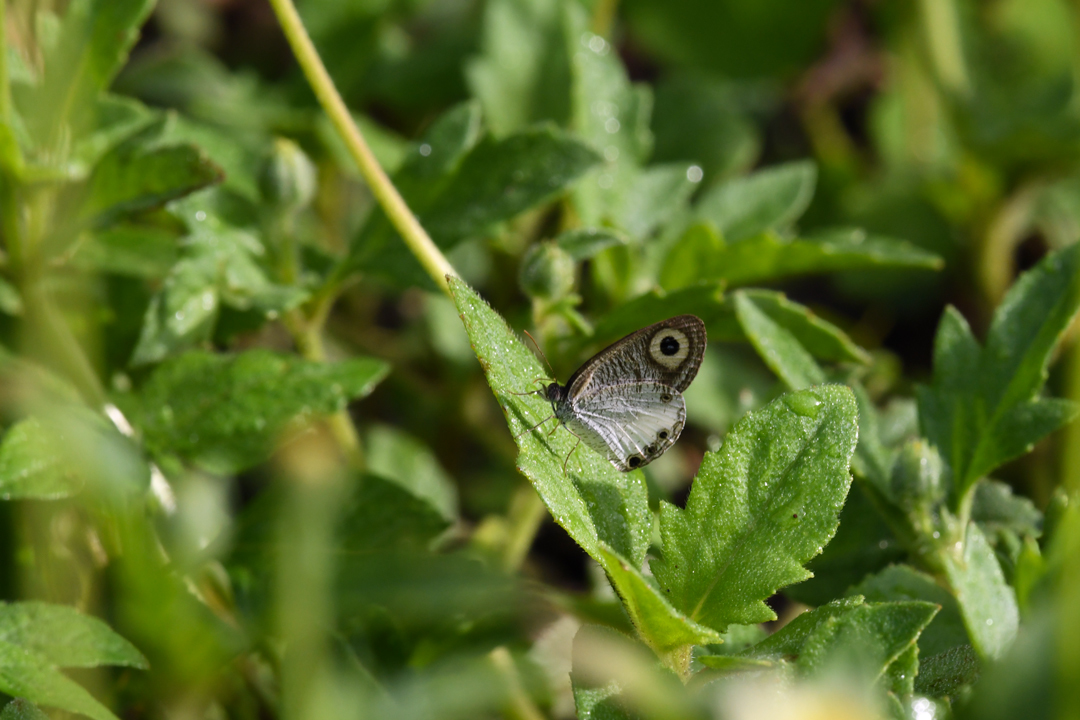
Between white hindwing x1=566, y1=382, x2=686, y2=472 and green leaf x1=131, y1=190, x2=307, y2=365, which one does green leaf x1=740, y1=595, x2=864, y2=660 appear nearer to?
white hindwing x1=566, y1=382, x2=686, y2=472

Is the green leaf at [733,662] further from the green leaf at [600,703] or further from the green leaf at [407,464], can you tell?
the green leaf at [407,464]

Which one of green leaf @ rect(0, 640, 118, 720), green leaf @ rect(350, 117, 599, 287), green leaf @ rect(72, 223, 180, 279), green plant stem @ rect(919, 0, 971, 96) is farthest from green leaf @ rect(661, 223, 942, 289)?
green plant stem @ rect(919, 0, 971, 96)

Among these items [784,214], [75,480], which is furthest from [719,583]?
[784,214]

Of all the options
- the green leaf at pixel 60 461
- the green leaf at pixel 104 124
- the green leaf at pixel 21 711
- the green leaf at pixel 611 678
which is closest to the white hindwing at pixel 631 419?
the green leaf at pixel 611 678

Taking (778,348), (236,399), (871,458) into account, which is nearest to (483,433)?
(236,399)

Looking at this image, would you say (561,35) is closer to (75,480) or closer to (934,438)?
(934,438)

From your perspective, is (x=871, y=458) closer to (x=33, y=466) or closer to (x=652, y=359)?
(x=652, y=359)
